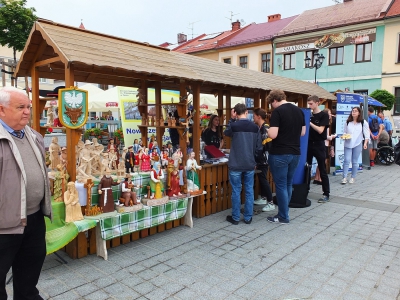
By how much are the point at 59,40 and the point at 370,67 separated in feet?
71.3

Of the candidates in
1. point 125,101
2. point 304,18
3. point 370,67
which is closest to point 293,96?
point 125,101

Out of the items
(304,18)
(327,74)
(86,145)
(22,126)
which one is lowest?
(86,145)

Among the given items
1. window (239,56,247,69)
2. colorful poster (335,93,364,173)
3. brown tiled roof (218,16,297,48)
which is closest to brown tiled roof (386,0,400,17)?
brown tiled roof (218,16,297,48)

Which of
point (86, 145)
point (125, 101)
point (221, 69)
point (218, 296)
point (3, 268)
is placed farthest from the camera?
point (125, 101)

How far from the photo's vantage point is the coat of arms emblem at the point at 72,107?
333 cm

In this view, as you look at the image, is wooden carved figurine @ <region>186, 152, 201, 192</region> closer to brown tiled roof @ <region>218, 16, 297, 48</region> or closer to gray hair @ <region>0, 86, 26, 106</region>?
gray hair @ <region>0, 86, 26, 106</region>

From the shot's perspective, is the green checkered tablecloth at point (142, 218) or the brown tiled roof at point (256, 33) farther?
the brown tiled roof at point (256, 33)

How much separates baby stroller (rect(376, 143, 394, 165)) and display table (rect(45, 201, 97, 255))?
35.2 ft

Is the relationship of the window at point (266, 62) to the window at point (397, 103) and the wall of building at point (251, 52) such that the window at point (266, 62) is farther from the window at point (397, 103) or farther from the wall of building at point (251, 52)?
the window at point (397, 103)

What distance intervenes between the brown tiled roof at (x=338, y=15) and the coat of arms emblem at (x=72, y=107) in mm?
21935

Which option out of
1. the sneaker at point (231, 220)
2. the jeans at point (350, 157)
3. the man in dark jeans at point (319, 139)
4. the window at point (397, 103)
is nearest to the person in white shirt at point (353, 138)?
the jeans at point (350, 157)

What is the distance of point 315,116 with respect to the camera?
20.6 feet

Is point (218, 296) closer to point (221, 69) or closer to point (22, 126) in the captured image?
point (22, 126)

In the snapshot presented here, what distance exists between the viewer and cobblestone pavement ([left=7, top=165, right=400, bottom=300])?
296 centimetres
